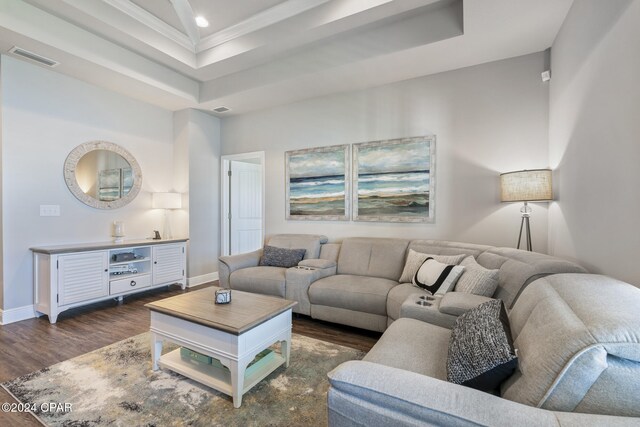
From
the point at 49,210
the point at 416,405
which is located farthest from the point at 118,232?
the point at 416,405

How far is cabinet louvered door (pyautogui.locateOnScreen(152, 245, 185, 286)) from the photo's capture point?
3965 mm

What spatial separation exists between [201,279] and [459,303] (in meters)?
3.98

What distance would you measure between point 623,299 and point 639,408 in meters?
0.37

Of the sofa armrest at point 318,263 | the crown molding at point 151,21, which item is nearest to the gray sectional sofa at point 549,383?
the sofa armrest at point 318,263

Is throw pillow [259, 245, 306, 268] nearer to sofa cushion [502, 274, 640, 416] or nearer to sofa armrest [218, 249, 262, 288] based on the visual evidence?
sofa armrest [218, 249, 262, 288]

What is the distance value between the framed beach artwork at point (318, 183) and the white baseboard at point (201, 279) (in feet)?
5.64

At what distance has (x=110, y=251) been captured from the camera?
11.5ft

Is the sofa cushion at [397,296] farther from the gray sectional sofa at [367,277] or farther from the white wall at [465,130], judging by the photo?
the white wall at [465,130]

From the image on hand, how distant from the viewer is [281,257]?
3.64 meters

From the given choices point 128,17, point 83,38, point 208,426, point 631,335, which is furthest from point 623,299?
point 83,38

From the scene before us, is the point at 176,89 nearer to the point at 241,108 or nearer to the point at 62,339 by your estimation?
the point at 241,108

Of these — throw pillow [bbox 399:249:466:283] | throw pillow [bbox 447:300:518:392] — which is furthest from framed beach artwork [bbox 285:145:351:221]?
throw pillow [bbox 447:300:518:392]

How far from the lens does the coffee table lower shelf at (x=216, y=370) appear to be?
1.81 m

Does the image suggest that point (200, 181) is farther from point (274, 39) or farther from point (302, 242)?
point (274, 39)
